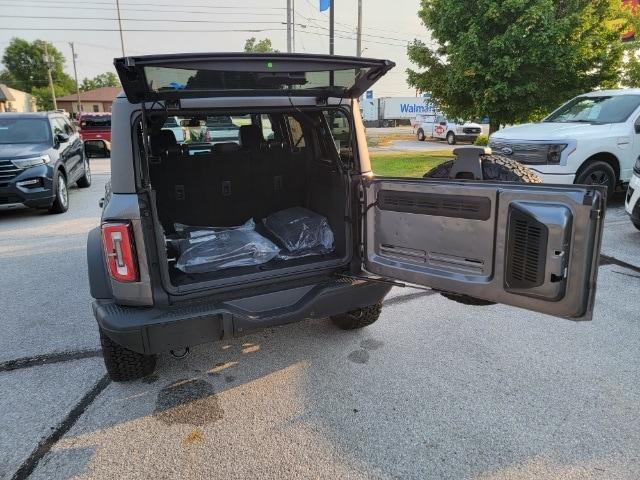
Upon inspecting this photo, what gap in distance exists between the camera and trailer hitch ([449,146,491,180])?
9.39ft

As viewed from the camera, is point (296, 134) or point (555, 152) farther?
point (555, 152)

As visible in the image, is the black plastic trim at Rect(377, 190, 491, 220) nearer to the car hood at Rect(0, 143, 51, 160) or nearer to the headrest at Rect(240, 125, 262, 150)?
the headrest at Rect(240, 125, 262, 150)

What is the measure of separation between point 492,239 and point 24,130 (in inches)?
362

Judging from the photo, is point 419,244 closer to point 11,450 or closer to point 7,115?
point 11,450

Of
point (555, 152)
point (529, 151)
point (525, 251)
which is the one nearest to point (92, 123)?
point (529, 151)

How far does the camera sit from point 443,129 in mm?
27234

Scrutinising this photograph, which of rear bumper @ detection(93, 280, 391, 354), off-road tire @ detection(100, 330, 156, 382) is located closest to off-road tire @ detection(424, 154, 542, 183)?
rear bumper @ detection(93, 280, 391, 354)

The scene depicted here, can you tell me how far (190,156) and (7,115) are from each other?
7.25 m

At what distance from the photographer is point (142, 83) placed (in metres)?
2.44

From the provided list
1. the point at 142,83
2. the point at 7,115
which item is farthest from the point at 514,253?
the point at 7,115

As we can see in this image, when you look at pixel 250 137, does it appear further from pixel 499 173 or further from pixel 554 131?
pixel 554 131

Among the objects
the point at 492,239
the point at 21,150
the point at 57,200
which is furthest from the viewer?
the point at 57,200

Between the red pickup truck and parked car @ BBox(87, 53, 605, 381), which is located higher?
the red pickup truck

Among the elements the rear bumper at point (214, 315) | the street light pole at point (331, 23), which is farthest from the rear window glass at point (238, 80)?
the street light pole at point (331, 23)
